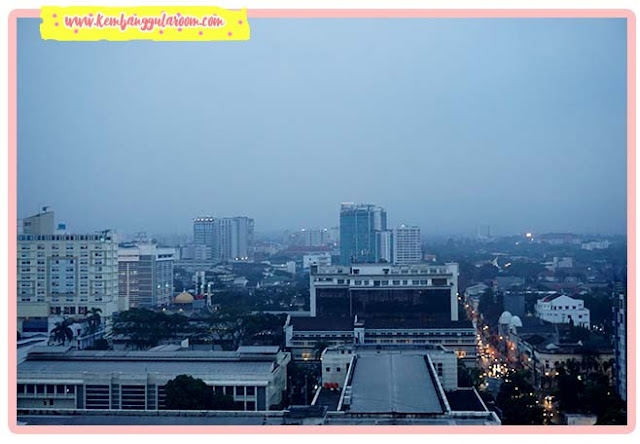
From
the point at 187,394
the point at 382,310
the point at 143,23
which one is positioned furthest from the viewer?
the point at 382,310

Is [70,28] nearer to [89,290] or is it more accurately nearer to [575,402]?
[575,402]

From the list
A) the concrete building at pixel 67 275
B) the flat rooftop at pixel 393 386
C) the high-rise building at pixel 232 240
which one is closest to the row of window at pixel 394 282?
the high-rise building at pixel 232 240

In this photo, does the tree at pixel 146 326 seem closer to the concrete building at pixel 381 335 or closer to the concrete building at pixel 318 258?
the concrete building at pixel 381 335

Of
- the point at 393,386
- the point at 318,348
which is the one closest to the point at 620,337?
the point at 393,386

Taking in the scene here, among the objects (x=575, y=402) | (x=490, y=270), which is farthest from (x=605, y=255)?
(x=490, y=270)

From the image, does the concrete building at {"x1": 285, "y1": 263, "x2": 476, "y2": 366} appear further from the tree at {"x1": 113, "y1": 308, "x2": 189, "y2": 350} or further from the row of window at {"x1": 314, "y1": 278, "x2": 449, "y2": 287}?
the tree at {"x1": 113, "y1": 308, "x2": 189, "y2": 350}

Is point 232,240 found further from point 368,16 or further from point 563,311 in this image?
point 368,16

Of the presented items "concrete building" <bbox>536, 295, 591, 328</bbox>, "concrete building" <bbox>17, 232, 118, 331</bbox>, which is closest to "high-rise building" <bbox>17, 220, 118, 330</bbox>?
"concrete building" <bbox>17, 232, 118, 331</bbox>
